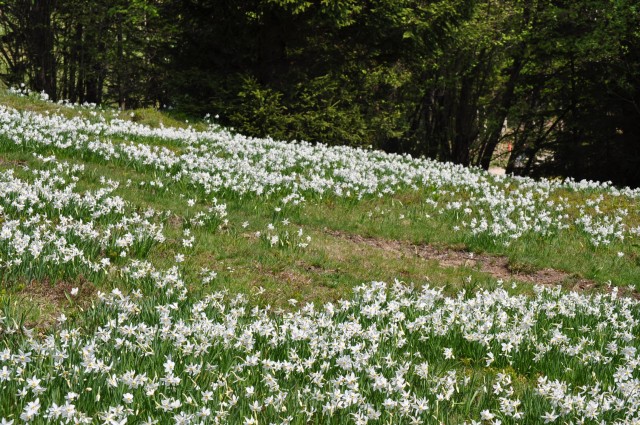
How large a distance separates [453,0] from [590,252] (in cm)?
1009

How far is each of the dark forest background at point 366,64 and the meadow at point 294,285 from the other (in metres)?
3.13

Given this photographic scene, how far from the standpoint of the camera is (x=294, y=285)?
6.55 metres

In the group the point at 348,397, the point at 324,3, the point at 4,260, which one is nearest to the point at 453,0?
the point at 324,3

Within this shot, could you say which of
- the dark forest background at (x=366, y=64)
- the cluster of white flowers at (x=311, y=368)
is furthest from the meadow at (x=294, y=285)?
the dark forest background at (x=366, y=64)

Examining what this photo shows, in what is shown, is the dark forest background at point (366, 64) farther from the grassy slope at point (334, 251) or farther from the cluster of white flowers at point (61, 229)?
the cluster of white flowers at point (61, 229)

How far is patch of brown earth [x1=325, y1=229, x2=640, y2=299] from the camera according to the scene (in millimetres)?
8102

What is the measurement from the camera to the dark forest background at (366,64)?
16.2 meters

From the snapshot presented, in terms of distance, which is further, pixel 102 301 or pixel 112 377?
pixel 102 301

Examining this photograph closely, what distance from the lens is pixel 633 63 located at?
18875mm

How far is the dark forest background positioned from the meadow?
313 centimetres

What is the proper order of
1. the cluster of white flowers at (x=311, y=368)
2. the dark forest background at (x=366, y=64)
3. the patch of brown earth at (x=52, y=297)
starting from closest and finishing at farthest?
the cluster of white flowers at (x=311, y=368) < the patch of brown earth at (x=52, y=297) < the dark forest background at (x=366, y=64)

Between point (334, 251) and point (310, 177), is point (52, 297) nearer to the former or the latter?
point (334, 251)

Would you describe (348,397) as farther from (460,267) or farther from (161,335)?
(460,267)

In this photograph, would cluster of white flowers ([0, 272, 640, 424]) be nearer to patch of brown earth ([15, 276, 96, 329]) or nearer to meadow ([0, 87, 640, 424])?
meadow ([0, 87, 640, 424])
